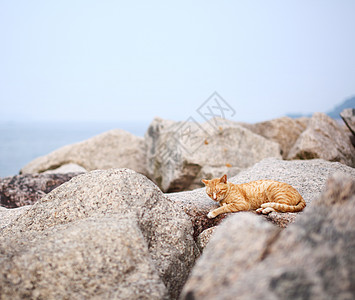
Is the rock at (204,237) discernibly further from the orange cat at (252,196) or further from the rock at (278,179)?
the orange cat at (252,196)

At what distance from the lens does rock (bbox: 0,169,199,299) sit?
2227 mm

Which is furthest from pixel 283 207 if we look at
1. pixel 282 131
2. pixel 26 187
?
pixel 282 131

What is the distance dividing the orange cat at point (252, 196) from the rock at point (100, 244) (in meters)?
0.69

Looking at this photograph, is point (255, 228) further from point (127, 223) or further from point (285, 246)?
point (127, 223)

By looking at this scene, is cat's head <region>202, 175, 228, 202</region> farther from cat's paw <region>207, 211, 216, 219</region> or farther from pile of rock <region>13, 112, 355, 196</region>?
pile of rock <region>13, 112, 355, 196</region>

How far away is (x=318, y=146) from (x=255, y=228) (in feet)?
21.7

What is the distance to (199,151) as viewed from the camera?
7766 mm

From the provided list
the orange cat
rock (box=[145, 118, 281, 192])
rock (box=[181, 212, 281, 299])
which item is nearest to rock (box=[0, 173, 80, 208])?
rock (box=[145, 118, 281, 192])

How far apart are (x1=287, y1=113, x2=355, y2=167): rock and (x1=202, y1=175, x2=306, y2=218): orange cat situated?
4.20m

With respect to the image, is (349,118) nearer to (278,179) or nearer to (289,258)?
(278,179)

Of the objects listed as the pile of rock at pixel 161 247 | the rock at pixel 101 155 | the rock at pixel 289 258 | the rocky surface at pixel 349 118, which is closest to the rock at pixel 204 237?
the pile of rock at pixel 161 247

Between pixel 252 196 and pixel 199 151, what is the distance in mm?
3880

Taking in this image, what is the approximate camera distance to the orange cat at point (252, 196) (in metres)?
3.68

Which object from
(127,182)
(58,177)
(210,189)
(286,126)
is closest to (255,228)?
(127,182)
